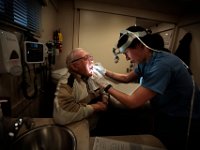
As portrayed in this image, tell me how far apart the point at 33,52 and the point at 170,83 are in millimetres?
1156

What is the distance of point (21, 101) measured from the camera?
1.19 meters

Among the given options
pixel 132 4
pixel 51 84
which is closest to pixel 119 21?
pixel 132 4

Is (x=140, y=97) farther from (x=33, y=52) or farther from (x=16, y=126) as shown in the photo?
(x=33, y=52)

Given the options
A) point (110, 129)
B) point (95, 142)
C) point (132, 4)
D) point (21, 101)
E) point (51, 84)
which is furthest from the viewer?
point (132, 4)

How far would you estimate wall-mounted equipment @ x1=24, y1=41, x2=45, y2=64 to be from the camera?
1.08 metres

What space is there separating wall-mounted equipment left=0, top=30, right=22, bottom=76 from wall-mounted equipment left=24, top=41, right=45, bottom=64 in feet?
0.70

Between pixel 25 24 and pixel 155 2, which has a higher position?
pixel 155 2

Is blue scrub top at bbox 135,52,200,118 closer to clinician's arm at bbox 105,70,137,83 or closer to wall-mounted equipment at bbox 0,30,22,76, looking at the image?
clinician's arm at bbox 105,70,137,83

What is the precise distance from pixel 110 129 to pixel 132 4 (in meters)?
2.48

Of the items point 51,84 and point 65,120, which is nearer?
point 65,120

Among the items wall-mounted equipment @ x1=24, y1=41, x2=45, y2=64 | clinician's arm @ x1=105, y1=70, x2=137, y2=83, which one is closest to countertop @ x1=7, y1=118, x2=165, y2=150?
wall-mounted equipment @ x1=24, y1=41, x2=45, y2=64

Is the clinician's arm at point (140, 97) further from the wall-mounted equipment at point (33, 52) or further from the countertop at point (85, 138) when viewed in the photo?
the wall-mounted equipment at point (33, 52)

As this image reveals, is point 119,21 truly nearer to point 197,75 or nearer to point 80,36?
point 80,36

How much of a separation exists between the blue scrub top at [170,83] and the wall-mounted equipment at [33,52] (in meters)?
0.95
